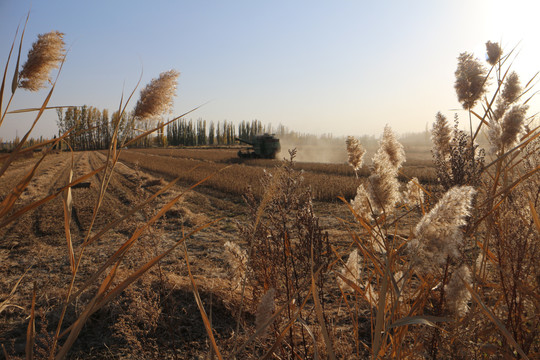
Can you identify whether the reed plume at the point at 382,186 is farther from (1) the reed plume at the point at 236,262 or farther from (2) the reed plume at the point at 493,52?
(2) the reed plume at the point at 493,52

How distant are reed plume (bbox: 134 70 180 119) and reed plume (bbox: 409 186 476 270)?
1.28 metres

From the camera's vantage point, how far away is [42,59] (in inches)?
67.2

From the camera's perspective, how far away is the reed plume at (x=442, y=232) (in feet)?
3.30

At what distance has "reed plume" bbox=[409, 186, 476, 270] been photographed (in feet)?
3.30

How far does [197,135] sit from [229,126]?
1173 centimetres

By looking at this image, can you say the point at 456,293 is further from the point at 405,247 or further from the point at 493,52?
the point at 493,52

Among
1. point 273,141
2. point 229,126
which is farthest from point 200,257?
point 229,126

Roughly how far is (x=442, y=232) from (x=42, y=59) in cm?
197

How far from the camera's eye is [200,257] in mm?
5320

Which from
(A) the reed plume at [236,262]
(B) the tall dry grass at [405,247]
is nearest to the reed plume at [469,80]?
(B) the tall dry grass at [405,247]

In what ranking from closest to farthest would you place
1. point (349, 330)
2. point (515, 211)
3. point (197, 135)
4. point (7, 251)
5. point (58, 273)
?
point (515, 211) → point (349, 330) → point (58, 273) → point (7, 251) → point (197, 135)

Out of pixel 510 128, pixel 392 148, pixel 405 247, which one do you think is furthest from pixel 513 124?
pixel 405 247

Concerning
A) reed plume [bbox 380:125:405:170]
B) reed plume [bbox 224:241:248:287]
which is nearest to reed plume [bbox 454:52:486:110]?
reed plume [bbox 380:125:405:170]

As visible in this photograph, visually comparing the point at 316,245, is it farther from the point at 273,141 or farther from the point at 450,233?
the point at 273,141
